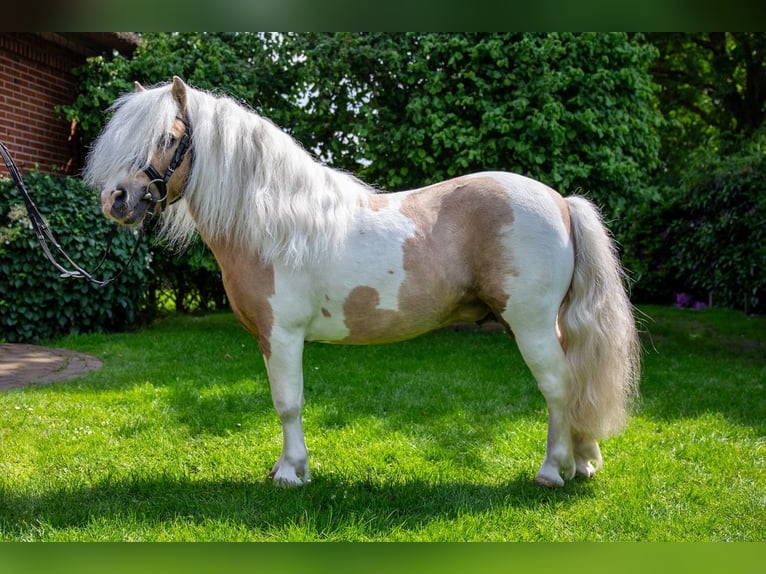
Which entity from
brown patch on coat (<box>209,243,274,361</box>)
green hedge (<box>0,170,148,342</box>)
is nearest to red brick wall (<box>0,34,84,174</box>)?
green hedge (<box>0,170,148,342</box>)

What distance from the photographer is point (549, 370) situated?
10.1 feet

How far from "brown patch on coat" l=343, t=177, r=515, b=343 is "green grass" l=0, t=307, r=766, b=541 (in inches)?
36.6

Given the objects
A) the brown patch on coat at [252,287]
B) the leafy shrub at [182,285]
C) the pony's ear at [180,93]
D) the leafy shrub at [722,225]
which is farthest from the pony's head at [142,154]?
the leafy shrub at [722,225]

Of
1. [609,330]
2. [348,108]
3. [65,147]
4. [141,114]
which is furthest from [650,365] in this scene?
[65,147]

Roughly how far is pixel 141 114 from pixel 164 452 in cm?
208

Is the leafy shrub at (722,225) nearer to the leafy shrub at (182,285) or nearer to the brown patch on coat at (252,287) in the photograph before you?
the brown patch on coat at (252,287)

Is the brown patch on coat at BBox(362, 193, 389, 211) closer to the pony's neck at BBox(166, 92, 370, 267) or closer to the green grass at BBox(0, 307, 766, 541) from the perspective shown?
the pony's neck at BBox(166, 92, 370, 267)

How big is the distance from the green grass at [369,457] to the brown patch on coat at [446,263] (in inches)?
36.6

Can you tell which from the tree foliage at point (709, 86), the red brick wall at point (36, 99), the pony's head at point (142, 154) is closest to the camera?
the pony's head at point (142, 154)

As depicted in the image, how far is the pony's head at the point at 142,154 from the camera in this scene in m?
2.81

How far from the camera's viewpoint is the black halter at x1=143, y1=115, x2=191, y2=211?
2849 millimetres

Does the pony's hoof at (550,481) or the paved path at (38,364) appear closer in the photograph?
the pony's hoof at (550,481)

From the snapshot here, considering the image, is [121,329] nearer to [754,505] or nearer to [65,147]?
[65,147]
